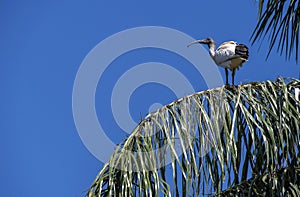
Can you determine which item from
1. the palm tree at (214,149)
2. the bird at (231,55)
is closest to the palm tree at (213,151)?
the palm tree at (214,149)

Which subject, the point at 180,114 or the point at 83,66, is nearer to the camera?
the point at 180,114

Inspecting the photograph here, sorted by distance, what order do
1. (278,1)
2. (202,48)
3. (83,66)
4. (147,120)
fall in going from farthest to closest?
1. (202,48)
2. (83,66)
3. (278,1)
4. (147,120)

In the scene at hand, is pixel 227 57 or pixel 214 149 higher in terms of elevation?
pixel 227 57

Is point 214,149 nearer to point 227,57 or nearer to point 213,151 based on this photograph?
point 213,151

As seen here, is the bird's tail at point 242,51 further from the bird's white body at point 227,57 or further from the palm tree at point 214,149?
the palm tree at point 214,149

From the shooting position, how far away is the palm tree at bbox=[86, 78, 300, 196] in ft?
11.7

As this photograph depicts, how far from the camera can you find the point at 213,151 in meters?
3.68

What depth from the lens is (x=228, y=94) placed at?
3980 mm

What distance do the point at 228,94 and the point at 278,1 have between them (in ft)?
2.36

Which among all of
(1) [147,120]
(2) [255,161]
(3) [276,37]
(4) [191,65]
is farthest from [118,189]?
(4) [191,65]

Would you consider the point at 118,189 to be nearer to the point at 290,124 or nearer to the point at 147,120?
the point at 147,120

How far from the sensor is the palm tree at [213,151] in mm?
3564

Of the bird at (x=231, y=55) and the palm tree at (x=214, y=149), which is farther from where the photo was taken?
the bird at (x=231, y=55)

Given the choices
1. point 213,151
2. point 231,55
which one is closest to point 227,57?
point 231,55
